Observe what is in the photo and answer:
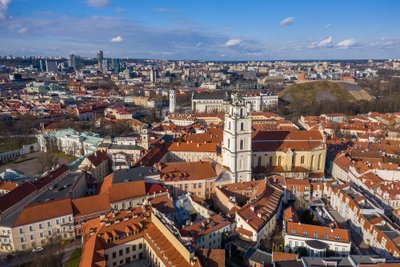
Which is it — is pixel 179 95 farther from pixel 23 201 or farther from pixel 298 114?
pixel 23 201

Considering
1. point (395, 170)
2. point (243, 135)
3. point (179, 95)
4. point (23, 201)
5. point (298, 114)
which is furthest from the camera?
point (179, 95)

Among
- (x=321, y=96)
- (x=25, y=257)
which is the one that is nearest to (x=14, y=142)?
(x=25, y=257)

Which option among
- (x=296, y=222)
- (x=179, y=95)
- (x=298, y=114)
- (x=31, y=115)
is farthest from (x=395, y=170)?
(x=179, y=95)

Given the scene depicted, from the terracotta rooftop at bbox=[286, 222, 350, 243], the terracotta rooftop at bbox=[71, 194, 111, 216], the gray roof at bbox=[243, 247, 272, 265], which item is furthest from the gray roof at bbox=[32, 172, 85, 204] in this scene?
the terracotta rooftop at bbox=[286, 222, 350, 243]

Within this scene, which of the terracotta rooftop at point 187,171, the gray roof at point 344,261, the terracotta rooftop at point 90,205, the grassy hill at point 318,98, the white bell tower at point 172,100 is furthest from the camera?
the white bell tower at point 172,100

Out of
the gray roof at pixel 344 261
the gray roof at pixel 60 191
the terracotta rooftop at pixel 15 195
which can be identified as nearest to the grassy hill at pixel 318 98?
the gray roof at pixel 60 191

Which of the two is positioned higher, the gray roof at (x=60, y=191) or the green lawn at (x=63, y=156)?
the gray roof at (x=60, y=191)

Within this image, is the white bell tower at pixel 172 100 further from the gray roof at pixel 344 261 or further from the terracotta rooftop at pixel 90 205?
the gray roof at pixel 344 261
